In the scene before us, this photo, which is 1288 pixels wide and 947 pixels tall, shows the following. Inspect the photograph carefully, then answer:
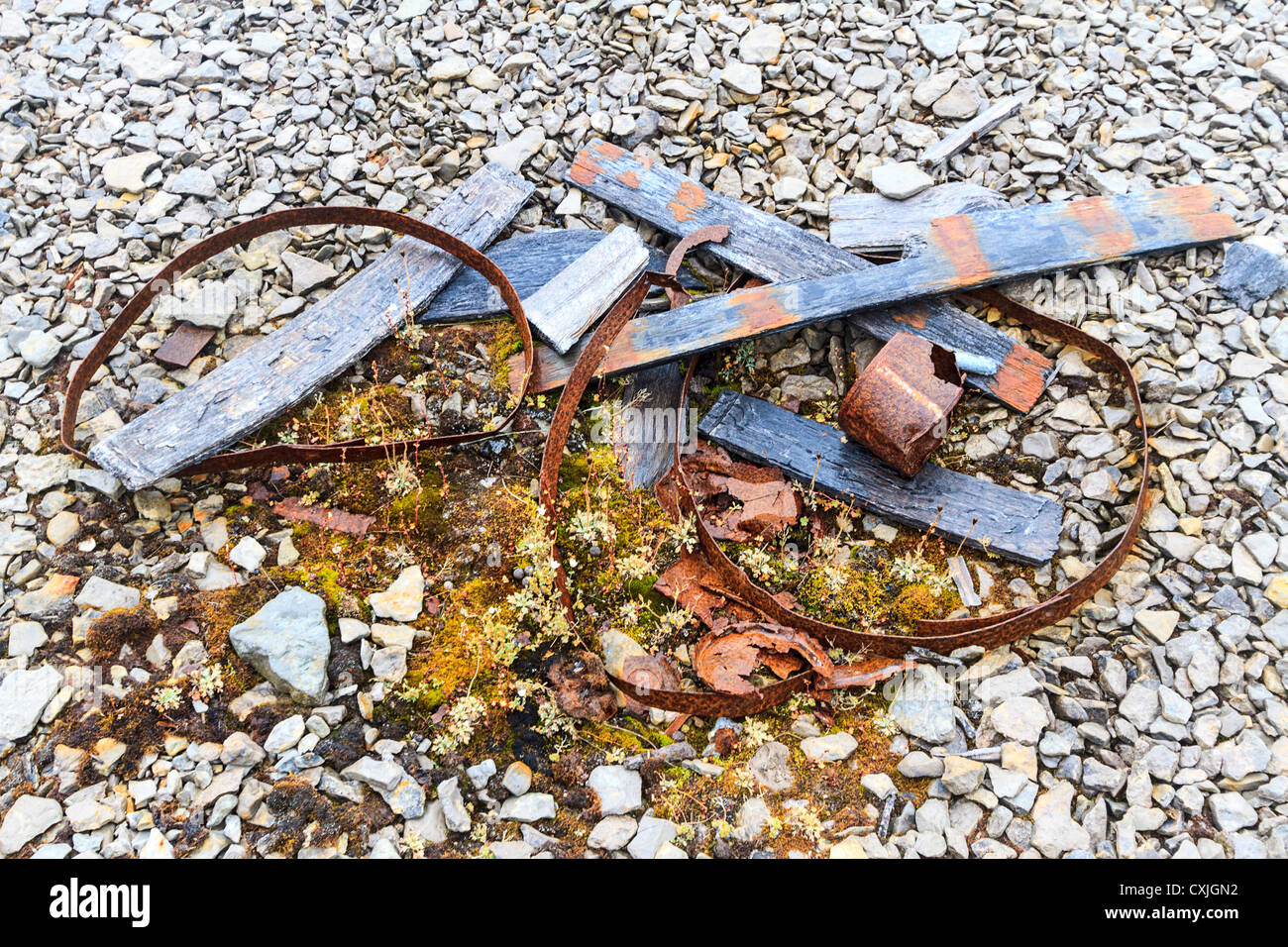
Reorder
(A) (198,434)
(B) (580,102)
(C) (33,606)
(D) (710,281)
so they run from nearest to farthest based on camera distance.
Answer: (C) (33,606) → (A) (198,434) → (D) (710,281) → (B) (580,102)

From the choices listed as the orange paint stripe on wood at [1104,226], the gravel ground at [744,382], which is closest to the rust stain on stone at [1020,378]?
the gravel ground at [744,382]

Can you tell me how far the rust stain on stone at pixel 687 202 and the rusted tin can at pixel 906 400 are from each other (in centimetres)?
156

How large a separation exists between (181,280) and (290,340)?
2.81ft

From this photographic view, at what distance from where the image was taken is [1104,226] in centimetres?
460

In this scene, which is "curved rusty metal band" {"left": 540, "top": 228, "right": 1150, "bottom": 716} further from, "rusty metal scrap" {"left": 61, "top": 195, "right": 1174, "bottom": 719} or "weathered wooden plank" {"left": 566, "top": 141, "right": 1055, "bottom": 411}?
"weathered wooden plank" {"left": 566, "top": 141, "right": 1055, "bottom": 411}

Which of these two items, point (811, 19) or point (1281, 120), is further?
point (811, 19)

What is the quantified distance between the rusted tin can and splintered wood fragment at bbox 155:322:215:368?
134 inches

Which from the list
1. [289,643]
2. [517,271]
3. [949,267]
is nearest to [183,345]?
[517,271]

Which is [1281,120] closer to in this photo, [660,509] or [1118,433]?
[1118,433]

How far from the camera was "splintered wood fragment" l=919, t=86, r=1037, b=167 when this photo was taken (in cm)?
497

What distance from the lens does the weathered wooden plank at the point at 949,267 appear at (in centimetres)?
441

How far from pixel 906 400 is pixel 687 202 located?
75.5 inches

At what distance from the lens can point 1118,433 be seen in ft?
13.9

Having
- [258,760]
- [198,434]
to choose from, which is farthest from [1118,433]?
[198,434]
